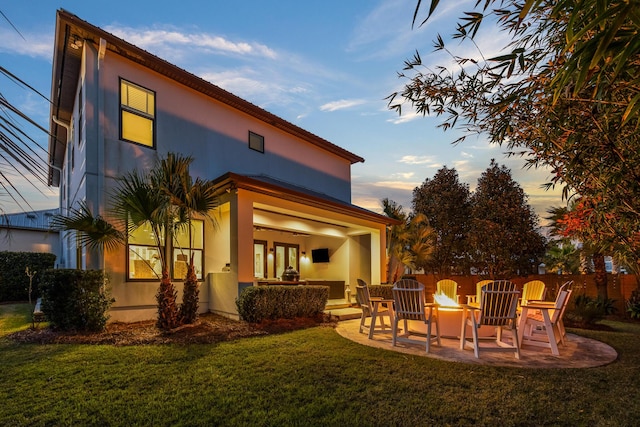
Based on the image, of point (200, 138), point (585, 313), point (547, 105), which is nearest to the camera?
point (547, 105)

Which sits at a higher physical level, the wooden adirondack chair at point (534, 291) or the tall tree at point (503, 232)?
the tall tree at point (503, 232)

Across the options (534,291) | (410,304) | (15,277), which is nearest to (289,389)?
(410,304)

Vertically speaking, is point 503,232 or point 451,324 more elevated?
point 503,232

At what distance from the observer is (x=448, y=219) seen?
17859mm

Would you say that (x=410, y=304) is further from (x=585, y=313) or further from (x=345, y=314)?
(x=585, y=313)

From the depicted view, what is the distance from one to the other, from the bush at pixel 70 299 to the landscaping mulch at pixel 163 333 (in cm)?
21

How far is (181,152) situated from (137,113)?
4.79 feet

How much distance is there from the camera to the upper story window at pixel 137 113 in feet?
30.2

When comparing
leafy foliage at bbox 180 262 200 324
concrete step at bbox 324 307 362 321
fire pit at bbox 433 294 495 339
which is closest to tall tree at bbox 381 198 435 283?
concrete step at bbox 324 307 362 321

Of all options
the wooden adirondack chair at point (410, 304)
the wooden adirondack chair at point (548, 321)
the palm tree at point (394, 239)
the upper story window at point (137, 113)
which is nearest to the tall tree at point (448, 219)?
the palm tree at point (394, 239)

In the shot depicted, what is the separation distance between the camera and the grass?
3.69m

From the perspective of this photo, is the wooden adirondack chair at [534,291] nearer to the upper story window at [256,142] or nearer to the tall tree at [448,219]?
the tall tree at [448,219]

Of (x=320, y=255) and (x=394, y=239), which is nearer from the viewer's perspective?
(x=394, y=239)

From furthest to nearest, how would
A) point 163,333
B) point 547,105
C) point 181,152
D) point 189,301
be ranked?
1. point 181,152
2. point 189,301
3. point 163,333
4. point 547,105
